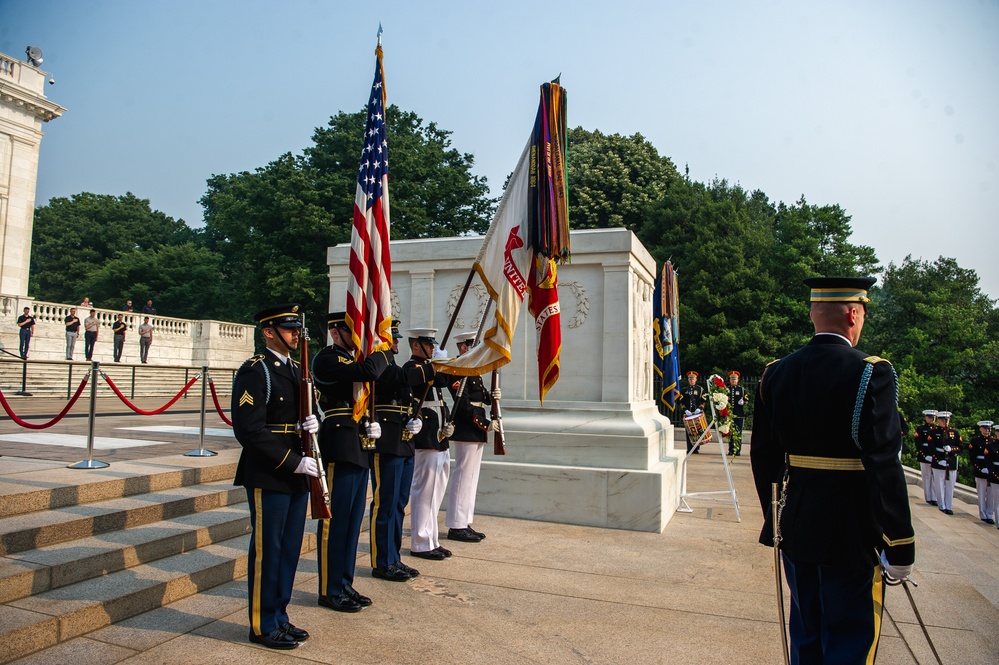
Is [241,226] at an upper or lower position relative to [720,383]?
upper

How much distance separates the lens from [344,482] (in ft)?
16.2

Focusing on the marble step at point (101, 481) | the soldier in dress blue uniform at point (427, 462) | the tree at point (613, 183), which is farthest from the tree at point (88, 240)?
the soldier in dress blue uniform at point (427, 462)

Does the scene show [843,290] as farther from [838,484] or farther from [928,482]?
[928,482]

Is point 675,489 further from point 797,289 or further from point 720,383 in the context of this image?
point 797,289

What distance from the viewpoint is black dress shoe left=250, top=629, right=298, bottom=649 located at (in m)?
4.02

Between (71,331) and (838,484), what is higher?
(71,331)

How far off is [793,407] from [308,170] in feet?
112

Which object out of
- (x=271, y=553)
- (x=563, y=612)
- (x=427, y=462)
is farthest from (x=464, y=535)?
(x=271, y=553)

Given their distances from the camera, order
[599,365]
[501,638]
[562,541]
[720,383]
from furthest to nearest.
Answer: [720,383]
[599,365]
[562,541]
[501,638]

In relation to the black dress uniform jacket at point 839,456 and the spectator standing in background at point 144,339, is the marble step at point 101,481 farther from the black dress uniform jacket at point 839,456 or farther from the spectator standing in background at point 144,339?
the spectator standing in background at point 144,339

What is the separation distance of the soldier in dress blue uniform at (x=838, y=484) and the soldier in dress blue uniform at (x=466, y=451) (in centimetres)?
393

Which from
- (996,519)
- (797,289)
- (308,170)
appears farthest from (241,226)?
(996,519)

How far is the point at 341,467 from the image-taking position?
195 inches

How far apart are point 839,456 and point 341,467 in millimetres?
3278
